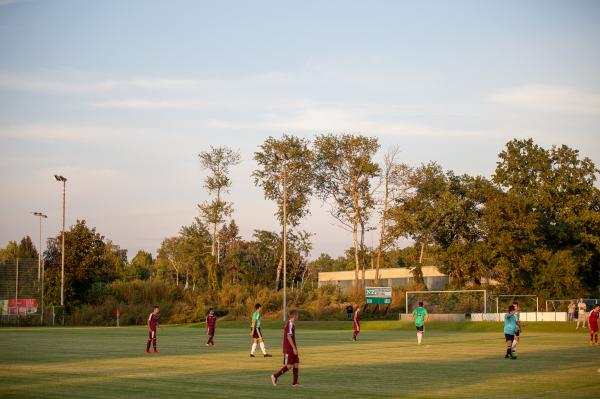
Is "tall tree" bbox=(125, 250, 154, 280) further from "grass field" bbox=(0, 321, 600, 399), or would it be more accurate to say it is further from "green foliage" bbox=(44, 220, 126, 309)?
"grass field" bbox=(0, 321, 600, 399)

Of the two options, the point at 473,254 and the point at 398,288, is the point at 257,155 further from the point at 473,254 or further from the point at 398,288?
the point at 473,254

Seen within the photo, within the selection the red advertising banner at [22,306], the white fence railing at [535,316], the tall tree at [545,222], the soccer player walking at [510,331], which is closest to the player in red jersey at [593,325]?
the soccer player walking at [510,331]

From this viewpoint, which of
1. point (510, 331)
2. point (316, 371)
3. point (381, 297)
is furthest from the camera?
point (381, 297)

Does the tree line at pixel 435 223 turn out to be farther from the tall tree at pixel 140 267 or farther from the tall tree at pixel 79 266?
the tall tree at pixel 140 267

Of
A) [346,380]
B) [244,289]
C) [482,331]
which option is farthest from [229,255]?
[346,380]

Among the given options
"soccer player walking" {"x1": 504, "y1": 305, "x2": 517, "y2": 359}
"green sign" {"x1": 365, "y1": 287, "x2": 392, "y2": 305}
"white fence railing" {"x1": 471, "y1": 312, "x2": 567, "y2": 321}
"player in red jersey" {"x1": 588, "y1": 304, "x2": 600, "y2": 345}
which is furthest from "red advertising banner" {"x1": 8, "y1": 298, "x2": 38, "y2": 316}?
"soccer player walking" {"x1": 504, "y1": 305, "x2": 517, "y2": 359}

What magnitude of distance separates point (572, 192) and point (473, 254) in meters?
13.3

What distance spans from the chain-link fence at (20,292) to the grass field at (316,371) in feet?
129

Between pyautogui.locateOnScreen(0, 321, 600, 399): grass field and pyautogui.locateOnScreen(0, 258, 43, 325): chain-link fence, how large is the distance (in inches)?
1550

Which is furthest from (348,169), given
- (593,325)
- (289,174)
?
(593,325)

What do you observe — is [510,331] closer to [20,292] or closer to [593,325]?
[593,325]

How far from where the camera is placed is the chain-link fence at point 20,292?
7412 cm

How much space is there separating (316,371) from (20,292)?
5834cm

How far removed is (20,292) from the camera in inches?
2955
